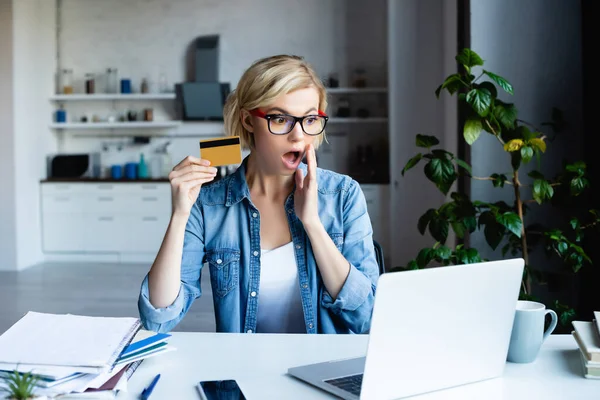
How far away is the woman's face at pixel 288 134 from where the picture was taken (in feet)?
5.26

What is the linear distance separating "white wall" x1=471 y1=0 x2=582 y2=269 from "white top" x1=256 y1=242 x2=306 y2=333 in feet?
5.81

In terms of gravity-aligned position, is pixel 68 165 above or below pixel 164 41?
below

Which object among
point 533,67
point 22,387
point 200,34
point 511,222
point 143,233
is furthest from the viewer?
point 200,34

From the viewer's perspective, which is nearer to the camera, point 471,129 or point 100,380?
point 100,380

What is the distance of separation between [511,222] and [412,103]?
12.8 feet

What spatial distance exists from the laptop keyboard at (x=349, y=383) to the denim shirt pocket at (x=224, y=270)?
2.01 ft

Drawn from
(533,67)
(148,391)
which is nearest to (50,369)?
(148,391)

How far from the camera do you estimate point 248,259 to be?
175 centimetres

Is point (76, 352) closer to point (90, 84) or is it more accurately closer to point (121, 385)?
point (121, 385)

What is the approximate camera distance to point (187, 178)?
1.51 m

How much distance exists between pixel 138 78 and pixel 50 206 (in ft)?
5.30

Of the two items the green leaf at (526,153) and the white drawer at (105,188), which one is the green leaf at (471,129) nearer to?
the green leaf at (526,153)

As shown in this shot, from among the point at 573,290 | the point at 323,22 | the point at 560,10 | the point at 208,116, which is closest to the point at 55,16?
the point at 208,116

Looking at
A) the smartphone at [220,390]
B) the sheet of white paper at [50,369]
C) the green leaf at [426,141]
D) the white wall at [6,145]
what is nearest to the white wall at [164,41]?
the white wall at [6,145]
